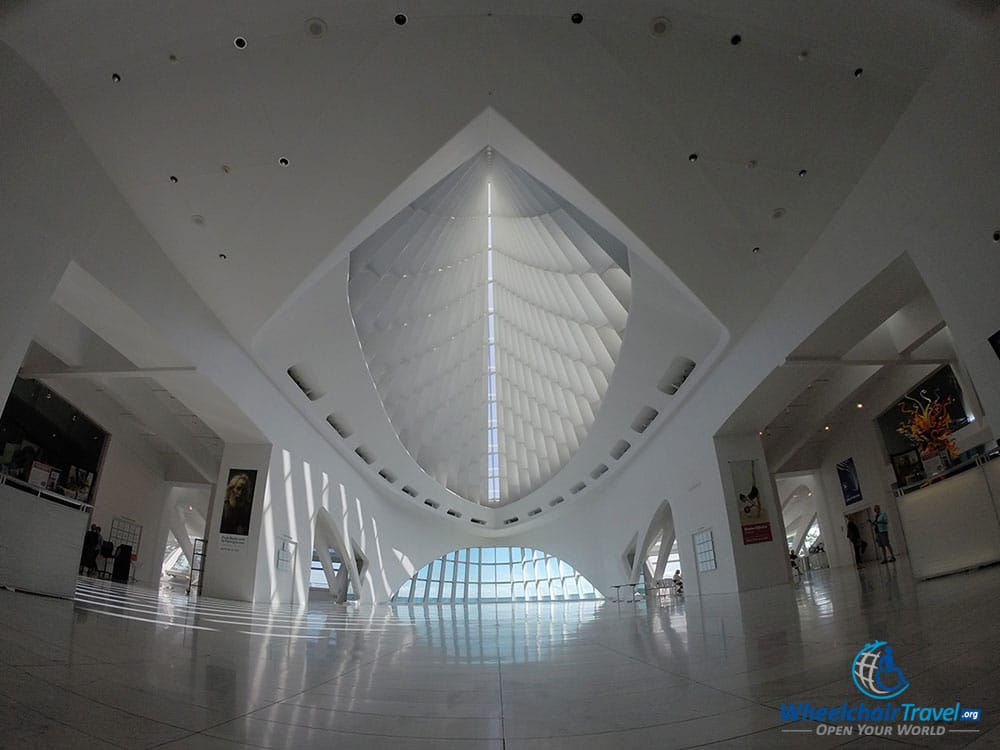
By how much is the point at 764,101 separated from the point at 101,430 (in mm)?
21615

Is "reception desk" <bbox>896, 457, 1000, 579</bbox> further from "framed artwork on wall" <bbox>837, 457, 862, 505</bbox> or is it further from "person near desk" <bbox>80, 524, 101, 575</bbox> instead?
"person near desk" <bbox>80, 524, 101, 575</bbox>

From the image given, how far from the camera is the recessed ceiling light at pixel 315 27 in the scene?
737 cm

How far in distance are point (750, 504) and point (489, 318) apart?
1346 centimetres

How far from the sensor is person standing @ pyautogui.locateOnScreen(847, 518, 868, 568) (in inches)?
766

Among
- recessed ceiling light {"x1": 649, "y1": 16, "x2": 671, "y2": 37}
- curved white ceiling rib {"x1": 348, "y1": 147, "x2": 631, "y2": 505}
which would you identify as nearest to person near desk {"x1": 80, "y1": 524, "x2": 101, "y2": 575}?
curved white ceiling rib {"x1": 348, "y1": 147, "x2": 631, "y2": 505}

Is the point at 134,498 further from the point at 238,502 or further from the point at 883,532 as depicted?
the point at 883,532

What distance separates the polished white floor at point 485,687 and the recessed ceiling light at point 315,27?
7264 mm

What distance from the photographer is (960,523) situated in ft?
27.1

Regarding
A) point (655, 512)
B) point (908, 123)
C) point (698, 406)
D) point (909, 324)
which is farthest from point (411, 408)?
point (908, 123)

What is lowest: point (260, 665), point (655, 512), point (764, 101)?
point (260, 665)

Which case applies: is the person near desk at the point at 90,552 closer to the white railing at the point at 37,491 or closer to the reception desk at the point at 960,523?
the white railing at the point at 37,491

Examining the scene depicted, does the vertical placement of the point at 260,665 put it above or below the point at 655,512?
below

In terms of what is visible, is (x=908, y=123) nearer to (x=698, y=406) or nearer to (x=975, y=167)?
(x=975, y=167)

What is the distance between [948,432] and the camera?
16.5 m
